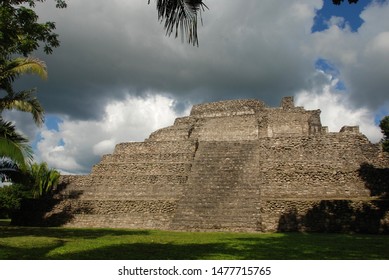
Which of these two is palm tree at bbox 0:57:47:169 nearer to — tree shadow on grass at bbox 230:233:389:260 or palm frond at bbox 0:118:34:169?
palm frond at bbox 0:118:34:169

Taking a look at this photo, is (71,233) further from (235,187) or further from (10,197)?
(10,197)

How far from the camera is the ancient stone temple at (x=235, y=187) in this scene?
14.5 metres

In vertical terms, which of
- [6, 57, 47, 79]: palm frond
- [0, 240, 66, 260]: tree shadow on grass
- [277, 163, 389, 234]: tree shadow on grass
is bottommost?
[0, 240, 66, 260]: tree shadow on grass

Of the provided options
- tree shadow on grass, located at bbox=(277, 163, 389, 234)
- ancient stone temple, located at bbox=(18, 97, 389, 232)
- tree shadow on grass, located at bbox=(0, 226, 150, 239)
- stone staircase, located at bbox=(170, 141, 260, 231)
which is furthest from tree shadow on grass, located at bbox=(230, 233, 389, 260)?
tree shadow on grass, located at bbox=(0, 226, 150, 239)

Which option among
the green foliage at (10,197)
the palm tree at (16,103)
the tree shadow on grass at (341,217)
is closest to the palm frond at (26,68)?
the palm tree at (16,103)

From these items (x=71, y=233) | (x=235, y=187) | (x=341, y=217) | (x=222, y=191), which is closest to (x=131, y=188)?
(x=222, y=191)

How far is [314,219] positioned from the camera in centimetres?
1442

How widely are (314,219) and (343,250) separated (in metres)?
5.86

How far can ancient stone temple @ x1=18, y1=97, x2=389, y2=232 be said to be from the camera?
1453cm

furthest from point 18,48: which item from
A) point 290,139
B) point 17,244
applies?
point 290,139

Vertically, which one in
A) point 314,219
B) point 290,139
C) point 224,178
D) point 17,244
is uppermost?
point 290,139

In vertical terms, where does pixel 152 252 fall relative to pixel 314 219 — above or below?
below

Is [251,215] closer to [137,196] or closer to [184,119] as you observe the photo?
[137,196]

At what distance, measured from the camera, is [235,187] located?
16.8m
